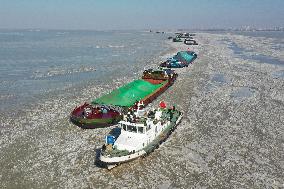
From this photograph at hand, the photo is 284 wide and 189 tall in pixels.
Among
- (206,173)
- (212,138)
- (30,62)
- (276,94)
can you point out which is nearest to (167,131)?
(212,138)

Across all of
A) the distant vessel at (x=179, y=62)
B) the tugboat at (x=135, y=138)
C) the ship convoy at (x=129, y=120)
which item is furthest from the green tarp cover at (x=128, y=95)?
the distant vessel at (x=179, y=62)

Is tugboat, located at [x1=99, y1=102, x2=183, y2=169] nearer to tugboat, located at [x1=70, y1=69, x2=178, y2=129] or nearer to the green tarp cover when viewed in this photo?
tugboat, located at [x1=70, y1=69, x2=178, y2=129]

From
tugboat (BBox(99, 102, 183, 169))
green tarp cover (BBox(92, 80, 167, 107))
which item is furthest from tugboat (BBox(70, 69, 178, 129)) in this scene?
tugboat (BBox(99, 102, 183, 169))

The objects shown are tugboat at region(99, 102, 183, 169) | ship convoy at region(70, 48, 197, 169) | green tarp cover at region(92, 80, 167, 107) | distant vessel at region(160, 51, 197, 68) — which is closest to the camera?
tugboat at region(99, 102, 183, 169)

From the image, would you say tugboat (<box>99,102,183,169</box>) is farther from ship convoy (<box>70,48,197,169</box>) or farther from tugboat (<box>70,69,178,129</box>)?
tugboat (<box>70,69,178,129</box>)

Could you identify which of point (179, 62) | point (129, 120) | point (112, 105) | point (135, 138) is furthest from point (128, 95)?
point (179, 62)

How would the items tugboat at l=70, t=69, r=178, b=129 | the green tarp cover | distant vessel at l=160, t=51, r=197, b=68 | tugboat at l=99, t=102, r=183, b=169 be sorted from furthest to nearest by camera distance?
distant vessel at l=160, t=51, r=197, b=68, the green tarp cover, tugboat at l=70, t=69, r=178, b=129, tugboat at l=99, t=102, r=183, b=169

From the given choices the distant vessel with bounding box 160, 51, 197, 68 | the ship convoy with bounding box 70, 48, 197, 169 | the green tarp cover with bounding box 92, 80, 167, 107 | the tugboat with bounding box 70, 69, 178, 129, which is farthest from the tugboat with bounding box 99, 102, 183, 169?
the distant vessel with bounding box 160, 51, 197, 68

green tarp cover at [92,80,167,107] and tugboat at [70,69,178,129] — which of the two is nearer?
tugboat at [70,69,178,129]

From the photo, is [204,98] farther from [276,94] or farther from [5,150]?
[5,150]
